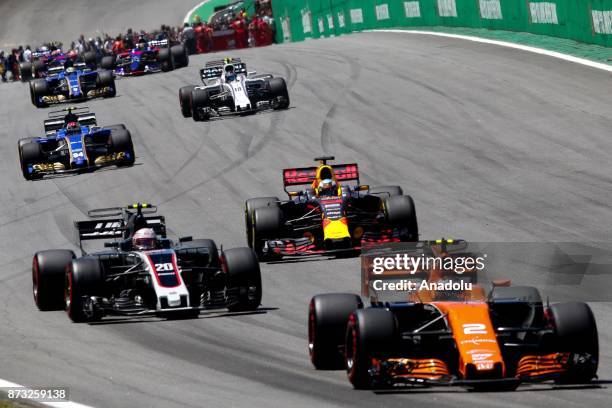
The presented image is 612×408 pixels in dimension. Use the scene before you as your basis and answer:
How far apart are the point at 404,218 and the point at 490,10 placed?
85.5 feet

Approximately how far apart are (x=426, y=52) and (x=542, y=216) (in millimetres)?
21924

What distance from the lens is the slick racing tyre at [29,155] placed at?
3184 cm

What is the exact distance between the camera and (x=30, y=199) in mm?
30016

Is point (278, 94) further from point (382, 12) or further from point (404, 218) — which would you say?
point (382, 12)

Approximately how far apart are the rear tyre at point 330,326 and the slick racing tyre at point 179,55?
36723 mm

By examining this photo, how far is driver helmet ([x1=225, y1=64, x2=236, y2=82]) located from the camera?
119 ft

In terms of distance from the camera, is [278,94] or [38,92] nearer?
[278,94]

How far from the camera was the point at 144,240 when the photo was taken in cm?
1781

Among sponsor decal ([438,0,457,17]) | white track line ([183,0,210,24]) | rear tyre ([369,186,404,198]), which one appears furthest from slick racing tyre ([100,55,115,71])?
white track line ([183,0,210,24])

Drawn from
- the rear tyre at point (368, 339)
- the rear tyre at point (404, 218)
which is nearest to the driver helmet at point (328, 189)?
the rear tyre at point (404, 218)

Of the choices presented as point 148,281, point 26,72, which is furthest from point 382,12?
point 148,281

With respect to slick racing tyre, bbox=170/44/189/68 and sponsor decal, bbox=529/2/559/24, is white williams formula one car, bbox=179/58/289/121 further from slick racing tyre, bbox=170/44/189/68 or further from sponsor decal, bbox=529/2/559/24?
slick racing tyre, bbox=170/44/189/68

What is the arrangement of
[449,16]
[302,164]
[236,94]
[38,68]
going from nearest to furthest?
[302,164]
[236,94]
[449,16]
[38,68]

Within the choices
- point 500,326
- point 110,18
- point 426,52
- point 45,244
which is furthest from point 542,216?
point 110,18
